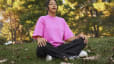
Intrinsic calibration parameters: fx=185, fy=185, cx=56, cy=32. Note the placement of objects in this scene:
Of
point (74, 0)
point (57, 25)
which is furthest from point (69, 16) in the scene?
point (57, 25)

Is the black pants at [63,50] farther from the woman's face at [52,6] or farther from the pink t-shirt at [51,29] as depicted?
the woman's face at [52,6]

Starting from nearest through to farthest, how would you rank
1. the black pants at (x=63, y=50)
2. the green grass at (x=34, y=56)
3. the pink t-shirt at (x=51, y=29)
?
the green grass at (x=34, y=56)
the black pants at (x=63, y=50)
the pink t-shirt at (x=51, y=29)

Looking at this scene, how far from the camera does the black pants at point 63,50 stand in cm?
348

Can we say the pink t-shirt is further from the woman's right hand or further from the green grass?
the green grass

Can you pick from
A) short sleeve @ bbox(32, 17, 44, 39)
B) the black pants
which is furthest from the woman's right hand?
short sleeve @ bbox(32, 17, 44, 39)

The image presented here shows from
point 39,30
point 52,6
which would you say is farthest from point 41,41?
point 52,6

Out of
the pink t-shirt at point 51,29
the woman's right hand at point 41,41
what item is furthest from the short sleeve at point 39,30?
the woman's right hand at point 41,41

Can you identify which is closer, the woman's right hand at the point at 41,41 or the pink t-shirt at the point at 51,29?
the woman's right hand at the point at 41,41

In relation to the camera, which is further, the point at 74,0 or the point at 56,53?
the point at 74,0

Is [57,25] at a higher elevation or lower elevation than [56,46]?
higher

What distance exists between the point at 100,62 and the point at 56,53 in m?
0.90

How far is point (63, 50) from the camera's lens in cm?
362

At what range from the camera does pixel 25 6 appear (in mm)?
13695

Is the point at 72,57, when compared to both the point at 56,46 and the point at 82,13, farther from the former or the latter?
the point at 82,13
